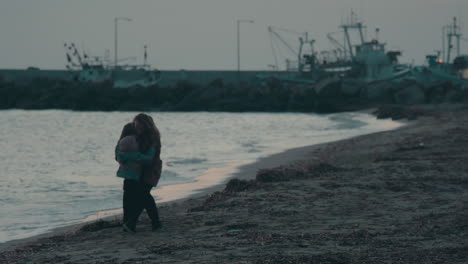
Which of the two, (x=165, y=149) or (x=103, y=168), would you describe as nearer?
(x=103, y=168)

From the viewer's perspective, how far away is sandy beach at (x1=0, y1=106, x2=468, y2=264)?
7.56 m

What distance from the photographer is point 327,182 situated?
12.9 metres

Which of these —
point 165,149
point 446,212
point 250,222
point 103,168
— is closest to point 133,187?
point 250,222

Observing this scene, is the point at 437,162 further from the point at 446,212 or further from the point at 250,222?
the point at 250,222

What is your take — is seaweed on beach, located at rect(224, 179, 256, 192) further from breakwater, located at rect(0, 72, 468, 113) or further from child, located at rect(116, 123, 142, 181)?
breakwater, located at rect(0, 72, 468, 113)

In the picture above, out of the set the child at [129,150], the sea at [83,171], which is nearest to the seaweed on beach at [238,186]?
the sea at [83,171]

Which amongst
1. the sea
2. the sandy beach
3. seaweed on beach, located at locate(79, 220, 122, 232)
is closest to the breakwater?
the sea

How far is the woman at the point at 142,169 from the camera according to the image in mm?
9188

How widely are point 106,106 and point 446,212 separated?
233 feet

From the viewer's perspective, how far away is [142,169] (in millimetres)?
9328

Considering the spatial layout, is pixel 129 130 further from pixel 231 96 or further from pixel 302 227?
pixel 231 96

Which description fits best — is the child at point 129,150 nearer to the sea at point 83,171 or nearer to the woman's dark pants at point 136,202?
the woman's dark pants at point 136,202

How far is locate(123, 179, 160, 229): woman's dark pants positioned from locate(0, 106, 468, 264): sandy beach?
0.62 feet

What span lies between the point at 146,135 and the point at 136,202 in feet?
2.54
